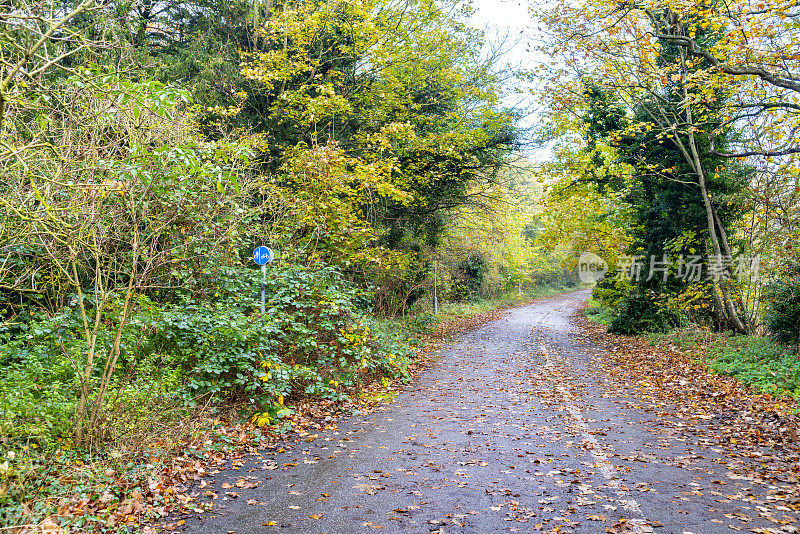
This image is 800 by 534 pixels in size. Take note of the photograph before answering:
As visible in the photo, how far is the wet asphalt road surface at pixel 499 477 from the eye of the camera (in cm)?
450

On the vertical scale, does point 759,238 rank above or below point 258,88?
below

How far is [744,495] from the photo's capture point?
16.3 ft

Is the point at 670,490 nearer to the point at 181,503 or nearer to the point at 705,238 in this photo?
the point at 181,503

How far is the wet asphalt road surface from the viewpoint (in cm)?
450

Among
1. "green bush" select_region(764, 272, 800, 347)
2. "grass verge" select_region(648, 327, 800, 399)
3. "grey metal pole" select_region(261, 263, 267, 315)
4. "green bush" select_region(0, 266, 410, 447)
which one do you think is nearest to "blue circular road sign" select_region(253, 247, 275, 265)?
"grey metal pole" select_region(261, 263, 267, 315)

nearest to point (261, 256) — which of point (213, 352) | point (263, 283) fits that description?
point (263, 283)

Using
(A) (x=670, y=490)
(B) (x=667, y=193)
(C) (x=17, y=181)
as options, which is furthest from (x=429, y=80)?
(A) (x=670, y=490)

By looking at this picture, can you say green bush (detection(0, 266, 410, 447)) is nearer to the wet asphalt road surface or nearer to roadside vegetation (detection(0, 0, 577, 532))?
roadside vegetation (detection(0, 0, 577, 532))

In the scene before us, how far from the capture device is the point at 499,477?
562 cm

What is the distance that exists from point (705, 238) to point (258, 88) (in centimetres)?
1478

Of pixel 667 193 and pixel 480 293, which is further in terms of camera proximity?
pixel 480 293

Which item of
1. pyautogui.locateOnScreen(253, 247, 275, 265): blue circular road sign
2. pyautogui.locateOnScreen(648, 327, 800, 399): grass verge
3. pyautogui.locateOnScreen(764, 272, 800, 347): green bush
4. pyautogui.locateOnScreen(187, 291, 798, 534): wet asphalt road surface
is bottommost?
pyautogui.locateOnScreen(187, 291, 798, 534): wet asphalt road surface

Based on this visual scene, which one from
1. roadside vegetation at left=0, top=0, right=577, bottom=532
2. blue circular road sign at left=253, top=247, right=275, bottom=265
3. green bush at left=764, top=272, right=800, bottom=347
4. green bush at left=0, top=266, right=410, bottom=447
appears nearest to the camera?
roadside vegetation at left=0, top=0, right=577, bottom=532

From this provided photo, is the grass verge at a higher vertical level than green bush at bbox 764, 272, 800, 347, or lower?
lower
